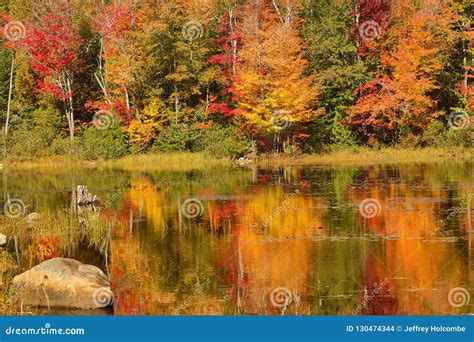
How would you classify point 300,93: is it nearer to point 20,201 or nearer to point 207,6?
point 207,6

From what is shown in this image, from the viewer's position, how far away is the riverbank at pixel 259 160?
47.6 m
